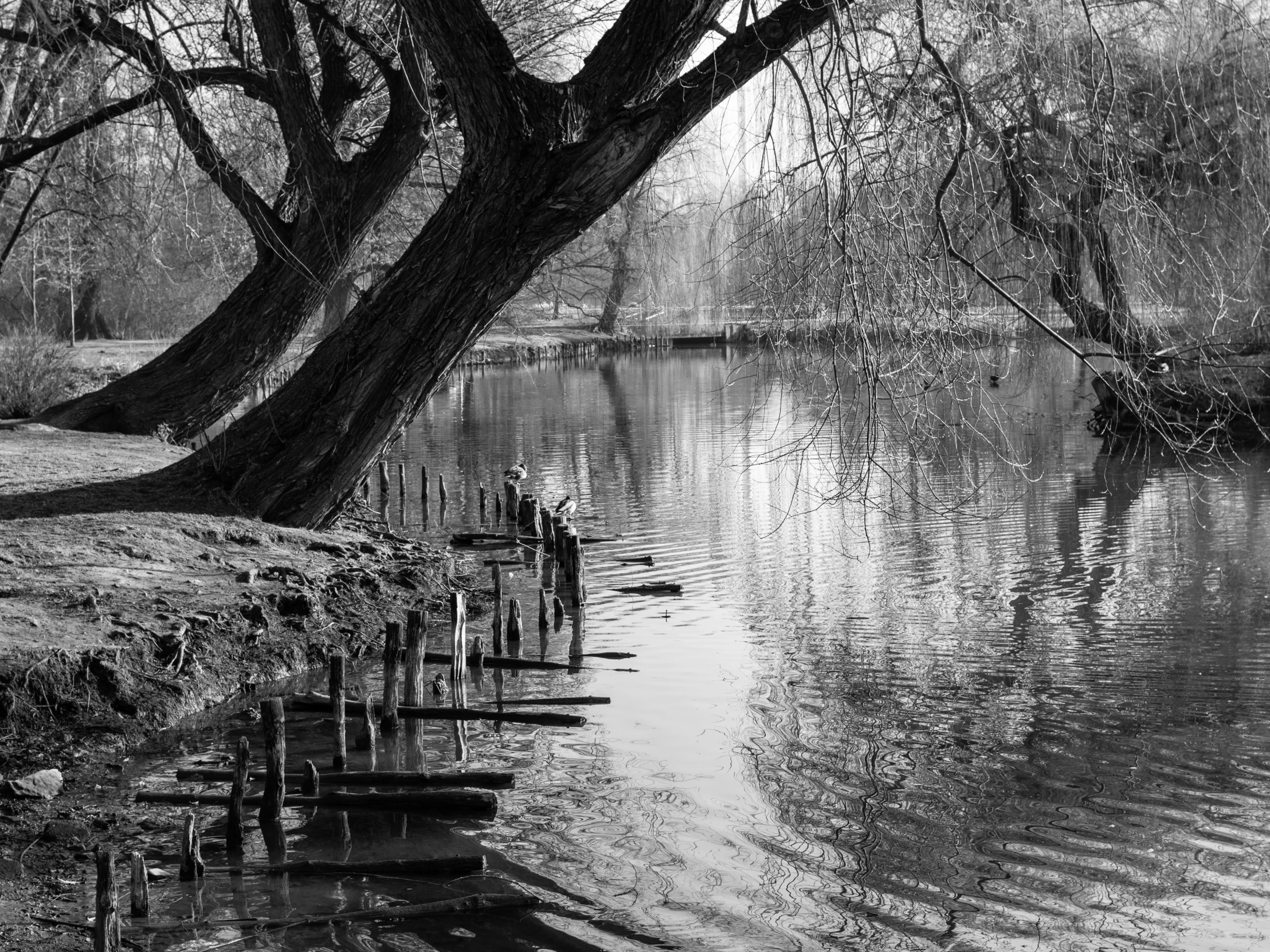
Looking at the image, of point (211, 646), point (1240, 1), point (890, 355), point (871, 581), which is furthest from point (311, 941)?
point (1240, 1)

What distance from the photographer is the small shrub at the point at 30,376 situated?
1645 centimetres

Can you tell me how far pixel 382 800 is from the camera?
584 centimetres

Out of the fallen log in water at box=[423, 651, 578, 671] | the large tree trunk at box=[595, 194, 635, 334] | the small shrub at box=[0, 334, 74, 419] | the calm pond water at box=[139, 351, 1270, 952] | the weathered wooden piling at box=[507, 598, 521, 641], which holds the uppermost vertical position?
the large tree trunk at box=[595, 194, 635, 334]

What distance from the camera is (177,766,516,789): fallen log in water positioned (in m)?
5.97

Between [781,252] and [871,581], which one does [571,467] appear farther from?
[781,252]

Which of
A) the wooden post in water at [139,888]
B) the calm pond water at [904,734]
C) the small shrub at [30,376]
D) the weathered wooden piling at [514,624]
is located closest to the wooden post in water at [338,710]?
the calm pond water at [904,734]

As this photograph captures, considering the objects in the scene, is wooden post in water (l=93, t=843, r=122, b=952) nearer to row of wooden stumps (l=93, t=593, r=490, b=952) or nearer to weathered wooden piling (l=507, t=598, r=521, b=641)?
row of wooden stumps (l=93, t=593, r=490, b=952)

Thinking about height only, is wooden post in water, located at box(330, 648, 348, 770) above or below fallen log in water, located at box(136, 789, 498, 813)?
above

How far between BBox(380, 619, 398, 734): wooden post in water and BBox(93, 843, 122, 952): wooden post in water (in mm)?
2705

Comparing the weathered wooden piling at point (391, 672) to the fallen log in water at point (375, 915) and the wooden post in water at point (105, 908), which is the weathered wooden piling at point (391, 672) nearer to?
the fallen log in water at point (375, 915)

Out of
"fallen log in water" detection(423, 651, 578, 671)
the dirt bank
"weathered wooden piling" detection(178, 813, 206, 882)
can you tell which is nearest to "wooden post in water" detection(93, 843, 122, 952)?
the dirt bank

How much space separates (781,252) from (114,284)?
3614cm

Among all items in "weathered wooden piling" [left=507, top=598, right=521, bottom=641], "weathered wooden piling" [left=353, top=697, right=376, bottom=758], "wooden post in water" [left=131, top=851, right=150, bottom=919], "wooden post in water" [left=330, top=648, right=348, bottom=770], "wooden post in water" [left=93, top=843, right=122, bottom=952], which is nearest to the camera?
"wooden post in water" [left=93, top=843, right=122, bottom=952]

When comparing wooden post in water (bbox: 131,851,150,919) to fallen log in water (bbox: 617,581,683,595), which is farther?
fallen log in water (bbox: 617,581,683,595)
